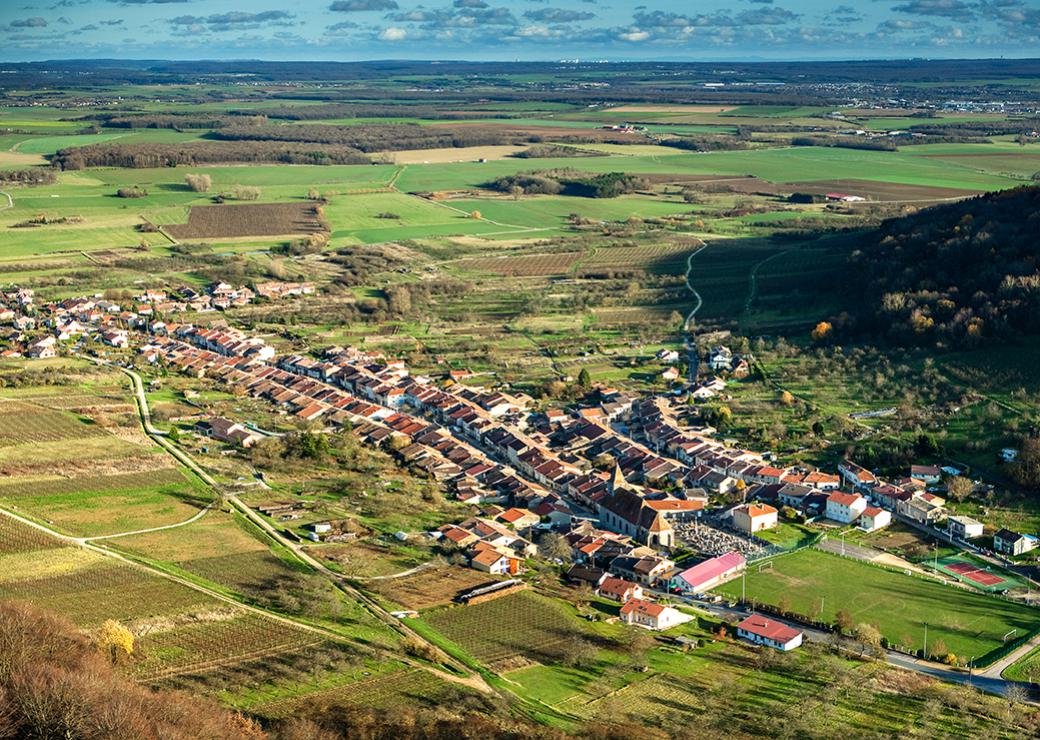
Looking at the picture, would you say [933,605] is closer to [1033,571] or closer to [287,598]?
[1033,571]

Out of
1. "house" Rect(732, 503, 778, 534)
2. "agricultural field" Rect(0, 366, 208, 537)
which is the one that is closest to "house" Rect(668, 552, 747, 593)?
"house" Rect(732, 503, 778, 534)

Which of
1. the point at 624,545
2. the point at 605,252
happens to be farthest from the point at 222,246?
the point at 624,545

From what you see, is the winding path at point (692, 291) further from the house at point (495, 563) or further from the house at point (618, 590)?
the house at point (618, 590)

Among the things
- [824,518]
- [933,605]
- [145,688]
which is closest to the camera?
[145,688]

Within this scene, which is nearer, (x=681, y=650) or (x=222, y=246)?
(x=681, y=650)

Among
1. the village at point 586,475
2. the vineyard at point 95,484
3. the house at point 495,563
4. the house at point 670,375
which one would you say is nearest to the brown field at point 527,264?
the village at point 586,475

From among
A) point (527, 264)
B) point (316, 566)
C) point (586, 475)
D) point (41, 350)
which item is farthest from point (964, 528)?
point (527, 264)
